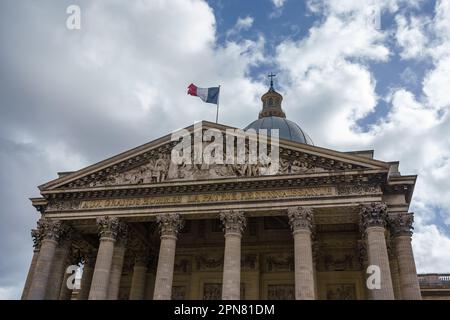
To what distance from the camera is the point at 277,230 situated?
30.3m

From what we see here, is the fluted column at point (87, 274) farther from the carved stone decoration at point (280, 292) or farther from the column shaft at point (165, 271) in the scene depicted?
the carved stone decoration at point (280, 292)

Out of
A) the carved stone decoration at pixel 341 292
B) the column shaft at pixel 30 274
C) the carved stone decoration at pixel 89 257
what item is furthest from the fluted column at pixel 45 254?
the carved stone decoration at pixel 341 292

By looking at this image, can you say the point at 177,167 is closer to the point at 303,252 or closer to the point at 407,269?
the point at 303,252

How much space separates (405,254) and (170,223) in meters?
12.3

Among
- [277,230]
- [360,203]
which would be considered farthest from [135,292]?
[360,203]

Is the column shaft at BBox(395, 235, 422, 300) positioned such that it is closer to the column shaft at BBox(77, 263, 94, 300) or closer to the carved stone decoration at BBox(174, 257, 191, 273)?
the carved stone decoration at BBox(174, 257, 191, 273)

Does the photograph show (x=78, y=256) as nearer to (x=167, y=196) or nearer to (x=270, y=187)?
(x=167, y=196)

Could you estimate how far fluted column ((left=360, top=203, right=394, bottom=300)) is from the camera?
70.6ft

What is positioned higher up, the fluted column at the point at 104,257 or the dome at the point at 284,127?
the dome at the point at 284,127

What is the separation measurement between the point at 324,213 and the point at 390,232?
365 centimetres

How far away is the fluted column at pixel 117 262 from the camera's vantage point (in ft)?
85.8

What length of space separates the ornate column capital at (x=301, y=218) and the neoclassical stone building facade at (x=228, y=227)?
5cm

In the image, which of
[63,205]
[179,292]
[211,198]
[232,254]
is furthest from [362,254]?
[63,205]

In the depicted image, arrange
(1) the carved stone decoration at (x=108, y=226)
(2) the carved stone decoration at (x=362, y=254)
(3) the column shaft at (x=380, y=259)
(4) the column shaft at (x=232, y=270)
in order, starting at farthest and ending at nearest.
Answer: (2) the carved stone decoration at (x=362, y=254) < (1) the carved stone decoration at (x=108, y=226) < (4) the column shaft at (x=232, y=270) < (3) the column shaft at (x=380, y=259)
